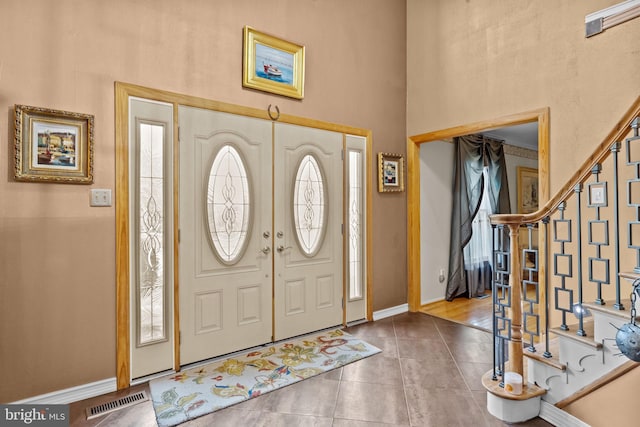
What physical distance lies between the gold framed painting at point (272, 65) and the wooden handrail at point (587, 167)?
→ 2126mm

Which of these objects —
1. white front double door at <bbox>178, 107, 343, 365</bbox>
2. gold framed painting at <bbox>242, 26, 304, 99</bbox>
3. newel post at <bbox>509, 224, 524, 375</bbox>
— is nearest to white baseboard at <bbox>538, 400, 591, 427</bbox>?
newel post at <bbox>509, 224, 524, 375</bbox>

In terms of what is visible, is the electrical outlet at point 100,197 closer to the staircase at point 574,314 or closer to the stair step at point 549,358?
the staircase at point 574,314

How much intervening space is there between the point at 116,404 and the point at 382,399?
171cm

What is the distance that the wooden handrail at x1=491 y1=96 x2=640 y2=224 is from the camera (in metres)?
1.67

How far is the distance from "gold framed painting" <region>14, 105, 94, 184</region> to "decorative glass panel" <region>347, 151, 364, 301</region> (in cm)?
234

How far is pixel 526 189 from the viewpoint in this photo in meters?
6.10

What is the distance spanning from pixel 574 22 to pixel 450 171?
2.23 m

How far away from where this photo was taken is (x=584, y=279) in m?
2.74

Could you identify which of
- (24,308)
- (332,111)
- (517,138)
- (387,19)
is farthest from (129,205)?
(517,138)

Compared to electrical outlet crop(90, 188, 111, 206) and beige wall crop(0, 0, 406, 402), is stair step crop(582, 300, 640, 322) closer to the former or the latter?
beige wall crop(0, 0, 406, 402)

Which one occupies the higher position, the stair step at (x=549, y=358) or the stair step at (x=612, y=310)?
the stair step at (x=612, y=310)

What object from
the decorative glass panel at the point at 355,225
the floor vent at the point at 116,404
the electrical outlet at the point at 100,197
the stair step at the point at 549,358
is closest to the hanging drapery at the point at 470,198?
the decorative glass panel at the point at 355,225

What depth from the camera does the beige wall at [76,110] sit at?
81.1 inches

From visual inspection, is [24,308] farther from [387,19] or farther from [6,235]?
[387,19]
